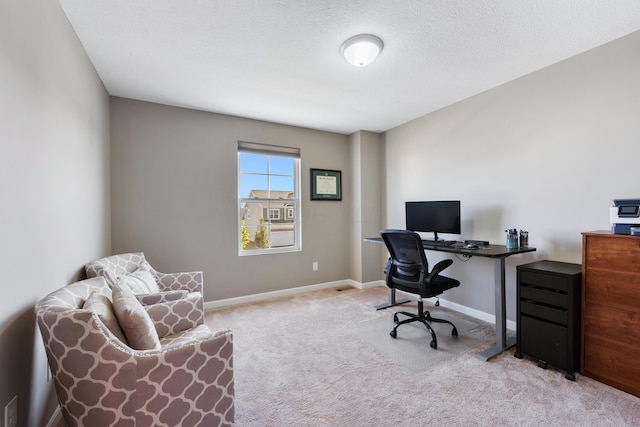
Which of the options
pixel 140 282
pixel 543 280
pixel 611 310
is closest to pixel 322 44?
pixel 140 282

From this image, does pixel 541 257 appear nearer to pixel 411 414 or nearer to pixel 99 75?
pixel 411 414

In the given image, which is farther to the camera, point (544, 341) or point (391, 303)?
point (391, 303)

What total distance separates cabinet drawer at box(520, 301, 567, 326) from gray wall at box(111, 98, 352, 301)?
8.53ft

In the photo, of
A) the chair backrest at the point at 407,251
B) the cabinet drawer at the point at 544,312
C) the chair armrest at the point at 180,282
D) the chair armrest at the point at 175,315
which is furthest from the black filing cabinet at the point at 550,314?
the chair armrest at the point at 180,282

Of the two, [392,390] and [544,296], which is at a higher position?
[544,296]

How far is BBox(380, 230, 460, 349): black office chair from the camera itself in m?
2.41

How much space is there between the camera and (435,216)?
316 cm

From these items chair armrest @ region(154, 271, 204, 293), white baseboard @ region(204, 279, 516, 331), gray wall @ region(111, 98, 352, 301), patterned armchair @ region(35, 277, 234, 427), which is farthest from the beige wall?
patterned armchair @ region(35, 277, 234, 427)

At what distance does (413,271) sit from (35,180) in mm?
2684

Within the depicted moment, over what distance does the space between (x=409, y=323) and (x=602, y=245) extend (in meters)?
1.71

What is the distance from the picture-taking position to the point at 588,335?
190cm

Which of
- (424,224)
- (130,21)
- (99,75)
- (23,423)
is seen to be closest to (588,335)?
(424,224)

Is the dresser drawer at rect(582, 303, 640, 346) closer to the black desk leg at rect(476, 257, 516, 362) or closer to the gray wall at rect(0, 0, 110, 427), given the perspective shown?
the black desk leg at rect(476, 257, 516, 362)

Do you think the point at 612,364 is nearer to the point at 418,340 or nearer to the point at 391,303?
the point at 418,340
